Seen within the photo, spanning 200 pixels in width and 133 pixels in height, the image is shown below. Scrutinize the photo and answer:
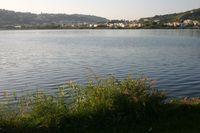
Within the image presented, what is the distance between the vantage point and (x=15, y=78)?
39.2m

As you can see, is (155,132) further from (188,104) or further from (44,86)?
(44,86)

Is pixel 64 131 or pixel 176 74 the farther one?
pixel 176 74

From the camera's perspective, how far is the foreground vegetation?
1397 cm

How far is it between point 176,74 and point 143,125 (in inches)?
1055

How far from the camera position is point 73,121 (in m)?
14.2

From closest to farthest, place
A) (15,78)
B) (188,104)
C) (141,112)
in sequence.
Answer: (141,112) < (188,104) < (15,78)

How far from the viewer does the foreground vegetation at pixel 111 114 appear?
1397 centimetres

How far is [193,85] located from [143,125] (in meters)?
20.2

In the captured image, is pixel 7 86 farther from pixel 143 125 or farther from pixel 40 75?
pixel 143 125

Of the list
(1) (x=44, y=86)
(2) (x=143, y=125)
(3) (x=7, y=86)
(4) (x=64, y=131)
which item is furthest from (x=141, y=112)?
(3) (x=7, y=86)

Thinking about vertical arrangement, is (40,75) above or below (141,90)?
below

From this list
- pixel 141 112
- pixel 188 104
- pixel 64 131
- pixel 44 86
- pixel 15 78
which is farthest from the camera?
pixel 15 78

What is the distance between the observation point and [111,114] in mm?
14797

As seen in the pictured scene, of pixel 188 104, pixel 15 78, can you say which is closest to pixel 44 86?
pixel 15 78
